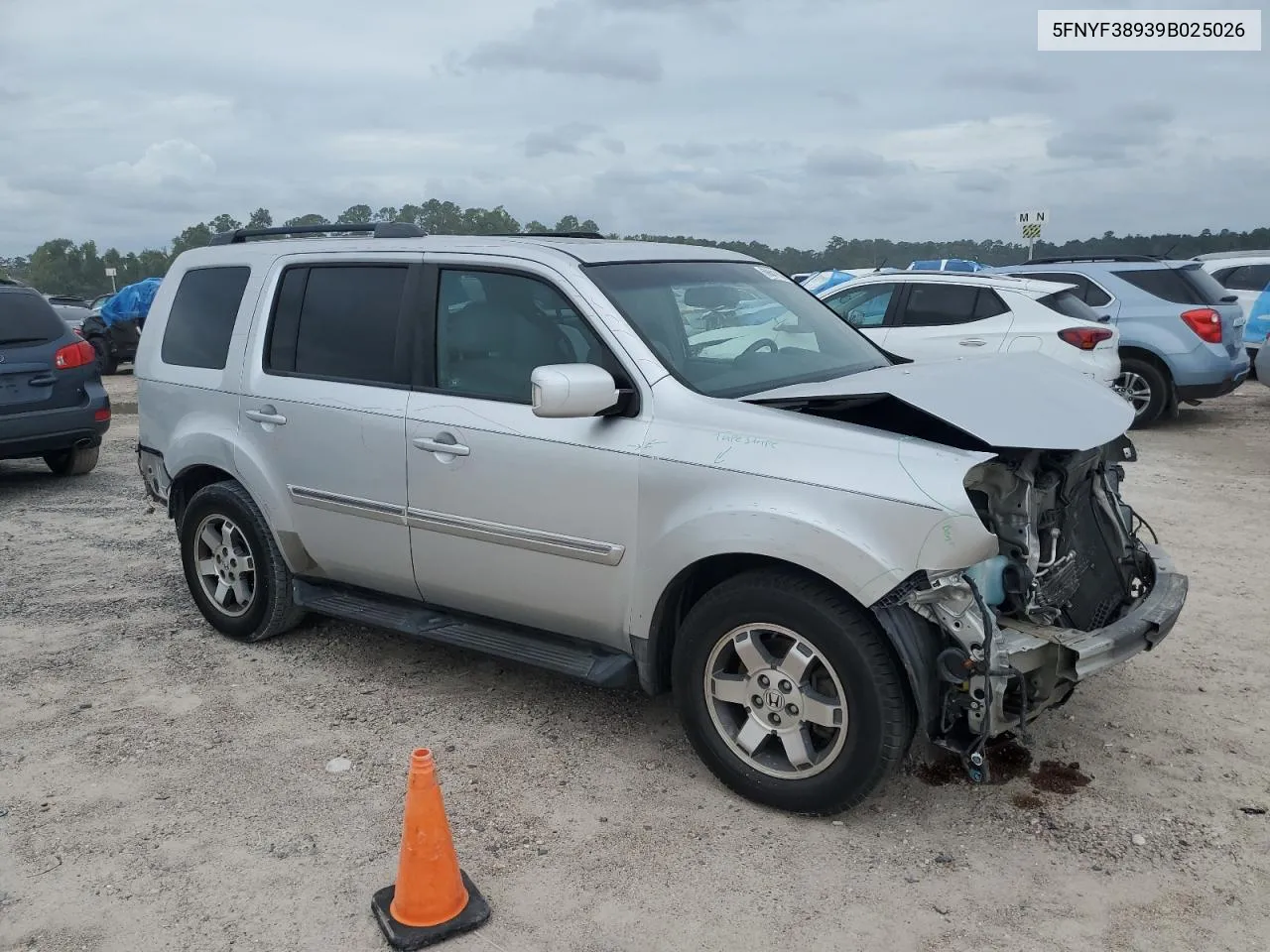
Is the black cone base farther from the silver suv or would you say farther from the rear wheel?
the rear wheel

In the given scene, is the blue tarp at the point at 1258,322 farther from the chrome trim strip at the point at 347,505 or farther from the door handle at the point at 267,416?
the door handle at the point at 267,416

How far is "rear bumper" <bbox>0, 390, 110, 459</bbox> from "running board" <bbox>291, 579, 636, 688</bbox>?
4.84 meters

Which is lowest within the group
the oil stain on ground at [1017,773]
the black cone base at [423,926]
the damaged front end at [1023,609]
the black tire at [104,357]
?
the black cone base at [423,926]

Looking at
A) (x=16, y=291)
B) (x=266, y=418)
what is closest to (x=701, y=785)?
(x=266, y=418)

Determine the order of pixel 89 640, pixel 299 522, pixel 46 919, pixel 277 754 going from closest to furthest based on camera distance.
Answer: pixel 46 919 → pixel 277 754 → pixel 299 522 → pixel 89 640

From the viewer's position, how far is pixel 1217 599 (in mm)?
5738

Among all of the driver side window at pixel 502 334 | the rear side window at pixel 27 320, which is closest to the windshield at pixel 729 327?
the driver side window at pixel 502 334

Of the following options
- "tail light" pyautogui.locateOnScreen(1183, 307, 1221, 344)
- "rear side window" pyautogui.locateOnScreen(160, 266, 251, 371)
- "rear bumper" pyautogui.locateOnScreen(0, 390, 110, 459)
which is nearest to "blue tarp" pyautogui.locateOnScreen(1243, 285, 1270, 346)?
"tail light" pyautogui.locateOnScreen(1183, 307, 1221, 344)

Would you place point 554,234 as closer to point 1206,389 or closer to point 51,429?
point 51,429

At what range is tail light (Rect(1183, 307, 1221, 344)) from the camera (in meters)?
11.2

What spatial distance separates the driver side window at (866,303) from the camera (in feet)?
35.8

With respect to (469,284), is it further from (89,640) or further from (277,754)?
(89,640)

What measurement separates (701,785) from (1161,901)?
4.85 feet

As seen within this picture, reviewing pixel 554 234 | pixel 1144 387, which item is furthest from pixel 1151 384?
pixel 554 234
